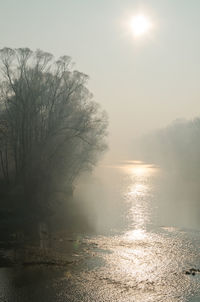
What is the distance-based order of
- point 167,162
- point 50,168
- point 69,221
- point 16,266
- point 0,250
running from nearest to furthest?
1. point 16,266
2. point 0,250
3. point 69,221
4. point 50,168
5. point 167,162

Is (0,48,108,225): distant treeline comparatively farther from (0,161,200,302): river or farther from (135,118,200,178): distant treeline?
(135,118,200,178): distant treeline

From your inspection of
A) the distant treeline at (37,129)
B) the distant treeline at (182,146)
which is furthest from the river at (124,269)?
the distant treeline at (182,146)

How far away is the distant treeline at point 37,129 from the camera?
45406 millimetres

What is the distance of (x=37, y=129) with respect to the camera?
4950cm

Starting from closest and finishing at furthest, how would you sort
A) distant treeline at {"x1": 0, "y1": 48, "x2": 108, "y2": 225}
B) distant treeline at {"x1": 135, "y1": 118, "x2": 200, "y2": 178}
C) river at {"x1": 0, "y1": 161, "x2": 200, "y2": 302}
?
river at {"x1": 0, "y1": 161, "x2": 200, "y2": 302}, distant treeline at {"x1": 0, "y1": 48, "x2": 108, "y2": 225}, distant treeline at {"x1": 135, "y1": 118, "x2": 200, "y2": 178}

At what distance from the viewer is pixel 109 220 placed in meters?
41.2

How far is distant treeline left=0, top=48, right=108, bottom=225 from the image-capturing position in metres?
45.4

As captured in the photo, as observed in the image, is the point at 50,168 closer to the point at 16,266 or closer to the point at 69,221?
the point at 69,221

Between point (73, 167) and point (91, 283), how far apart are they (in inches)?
1499

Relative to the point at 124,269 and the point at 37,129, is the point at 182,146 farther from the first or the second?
the point at 124,269

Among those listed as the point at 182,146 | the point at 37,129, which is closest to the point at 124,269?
the point at 37,129

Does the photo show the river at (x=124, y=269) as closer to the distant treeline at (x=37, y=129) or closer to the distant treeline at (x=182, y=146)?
the distant treeline at (x=37, y=129)

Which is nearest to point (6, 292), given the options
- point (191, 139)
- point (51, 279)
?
point (51, 279)

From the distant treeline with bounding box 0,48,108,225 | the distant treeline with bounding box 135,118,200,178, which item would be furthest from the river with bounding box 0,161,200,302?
the distant treeline with bounding box 135,118,200,178
